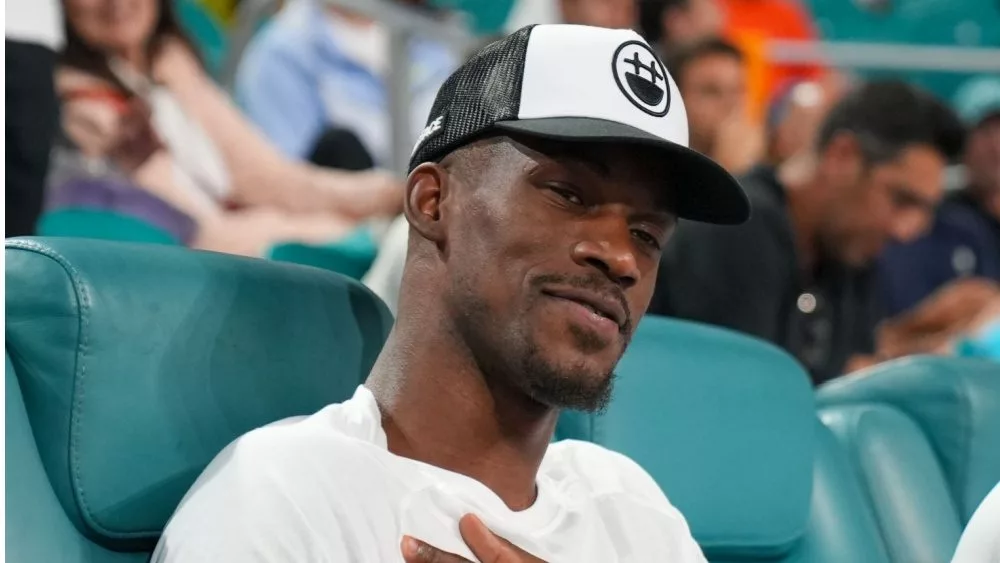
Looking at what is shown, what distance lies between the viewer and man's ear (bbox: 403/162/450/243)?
1.09 metres

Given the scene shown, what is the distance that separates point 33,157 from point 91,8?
0.31 m

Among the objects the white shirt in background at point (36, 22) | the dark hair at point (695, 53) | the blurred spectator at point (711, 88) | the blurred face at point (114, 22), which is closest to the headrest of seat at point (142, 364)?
the white shirt in background at point (36, 22)

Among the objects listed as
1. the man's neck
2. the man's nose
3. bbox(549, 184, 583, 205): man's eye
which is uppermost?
bbox(549, 184, 583, 205): man's eye

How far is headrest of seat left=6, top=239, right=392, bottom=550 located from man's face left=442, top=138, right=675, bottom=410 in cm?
17

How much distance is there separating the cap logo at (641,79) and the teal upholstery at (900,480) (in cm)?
71

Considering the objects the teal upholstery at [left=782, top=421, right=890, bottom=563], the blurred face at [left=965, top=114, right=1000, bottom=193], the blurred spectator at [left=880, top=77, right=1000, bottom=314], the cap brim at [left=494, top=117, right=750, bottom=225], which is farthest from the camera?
the blurred face at [left=965, top=114, right=1000, bottom=193]

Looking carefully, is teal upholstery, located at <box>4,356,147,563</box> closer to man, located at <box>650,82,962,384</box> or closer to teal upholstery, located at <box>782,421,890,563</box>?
teal upholstery, located at <box>782,421,890,563</box>

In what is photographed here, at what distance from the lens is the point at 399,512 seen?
99cm

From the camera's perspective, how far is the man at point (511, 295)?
101 centimetres

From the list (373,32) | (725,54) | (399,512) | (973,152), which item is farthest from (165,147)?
(973,152)

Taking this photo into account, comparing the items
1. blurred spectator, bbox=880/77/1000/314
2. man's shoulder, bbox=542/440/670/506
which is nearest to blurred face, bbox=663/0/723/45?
blurred spectator, bbox=880/77/1000/314

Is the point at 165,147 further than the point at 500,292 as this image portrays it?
Yes

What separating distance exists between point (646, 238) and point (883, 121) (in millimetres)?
1556

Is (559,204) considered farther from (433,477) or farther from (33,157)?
(33,157)
